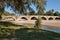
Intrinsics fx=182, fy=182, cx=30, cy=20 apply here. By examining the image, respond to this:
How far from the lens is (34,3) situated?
17969 millimetres

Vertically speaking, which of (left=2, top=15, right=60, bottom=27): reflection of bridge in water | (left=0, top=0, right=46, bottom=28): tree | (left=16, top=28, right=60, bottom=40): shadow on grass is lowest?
(left=2, top=15, right=60, bottom=27): reflection of bridge in water

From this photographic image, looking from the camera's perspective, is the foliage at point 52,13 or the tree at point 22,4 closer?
the tree at point 22,4

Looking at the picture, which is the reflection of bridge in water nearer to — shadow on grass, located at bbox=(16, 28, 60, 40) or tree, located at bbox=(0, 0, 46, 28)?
tree, located at bbox=(0, 0, 46, 28)

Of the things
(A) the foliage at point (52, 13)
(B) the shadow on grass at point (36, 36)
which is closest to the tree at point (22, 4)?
(B) the shadow on grass at point (36, 36)

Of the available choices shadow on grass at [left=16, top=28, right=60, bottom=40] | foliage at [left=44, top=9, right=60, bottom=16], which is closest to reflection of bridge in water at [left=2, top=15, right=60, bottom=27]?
foliage at [left=44, top=9, right=60, bottom=16]

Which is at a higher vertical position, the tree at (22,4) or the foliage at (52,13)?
the tree at (22,4)

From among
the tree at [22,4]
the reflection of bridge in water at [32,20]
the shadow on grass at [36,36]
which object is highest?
the tree at [22,4]

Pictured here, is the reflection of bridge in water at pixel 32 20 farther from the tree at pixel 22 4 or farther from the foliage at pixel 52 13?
the tree at pixel 22 4

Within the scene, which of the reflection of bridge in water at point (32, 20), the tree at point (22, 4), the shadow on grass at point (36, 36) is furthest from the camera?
the reflection of bridge in water at point (32, 20)

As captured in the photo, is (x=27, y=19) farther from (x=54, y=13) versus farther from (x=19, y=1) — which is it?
(x=19, y=1)

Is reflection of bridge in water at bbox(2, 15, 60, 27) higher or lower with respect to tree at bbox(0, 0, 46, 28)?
lower

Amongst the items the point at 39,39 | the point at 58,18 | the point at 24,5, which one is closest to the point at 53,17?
the point at 58,18

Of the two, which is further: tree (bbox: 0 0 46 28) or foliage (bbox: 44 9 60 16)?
foliage (bbox: 44 9 60 16)

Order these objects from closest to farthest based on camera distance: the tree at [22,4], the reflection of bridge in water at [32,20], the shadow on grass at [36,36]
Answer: the shadow on grass at [36,36]
the tree at [22,4]
the reflection of bridge in water at [32,20]
